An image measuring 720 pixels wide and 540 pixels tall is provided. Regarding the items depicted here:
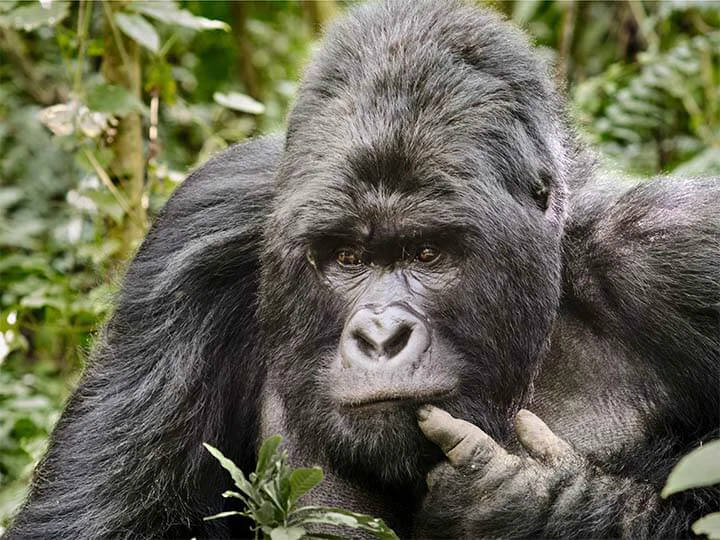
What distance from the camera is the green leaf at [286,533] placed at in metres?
2.97

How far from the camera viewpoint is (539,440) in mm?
3682

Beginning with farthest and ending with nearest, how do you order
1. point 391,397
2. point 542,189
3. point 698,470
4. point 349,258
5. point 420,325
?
1. point 542,189
2. point 349,258
3. point 420,325
4. point 391,397
5. point 698,470

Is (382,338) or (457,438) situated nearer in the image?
(382,338)

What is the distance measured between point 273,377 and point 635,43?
17.4 feet

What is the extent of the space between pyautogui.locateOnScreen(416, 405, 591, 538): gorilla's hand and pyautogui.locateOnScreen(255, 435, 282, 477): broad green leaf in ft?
1.91

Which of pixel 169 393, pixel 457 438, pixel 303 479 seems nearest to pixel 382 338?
pixel 457 438

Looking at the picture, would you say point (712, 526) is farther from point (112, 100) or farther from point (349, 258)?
point (112, 100)

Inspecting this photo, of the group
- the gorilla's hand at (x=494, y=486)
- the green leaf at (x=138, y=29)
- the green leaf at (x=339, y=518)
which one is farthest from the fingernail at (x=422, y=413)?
the green leaf at (x=138, y=29)

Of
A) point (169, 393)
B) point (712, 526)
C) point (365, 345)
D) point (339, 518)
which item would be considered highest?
point (712, 526)

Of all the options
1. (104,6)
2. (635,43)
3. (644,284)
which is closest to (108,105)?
(104,6)

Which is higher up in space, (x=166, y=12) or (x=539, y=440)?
(x=166, y=12)

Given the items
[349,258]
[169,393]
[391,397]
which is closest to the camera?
[391,397]

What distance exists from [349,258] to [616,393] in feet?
3.37

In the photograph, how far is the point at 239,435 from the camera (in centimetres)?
429
